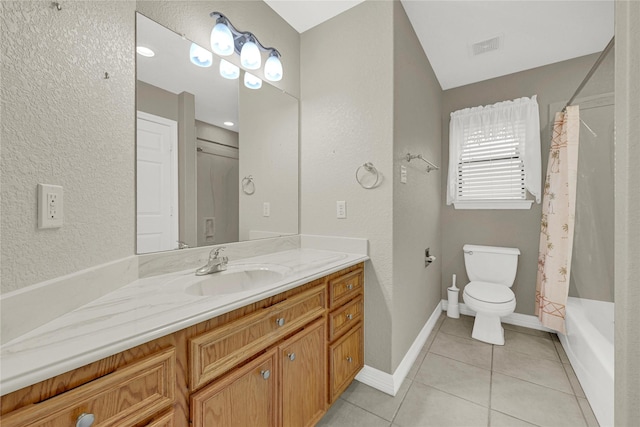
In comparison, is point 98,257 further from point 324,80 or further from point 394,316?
point 324,80

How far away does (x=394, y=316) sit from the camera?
167cm

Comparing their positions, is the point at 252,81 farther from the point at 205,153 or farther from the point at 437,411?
the point at 437,411

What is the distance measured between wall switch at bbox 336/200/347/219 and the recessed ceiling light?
126 cm

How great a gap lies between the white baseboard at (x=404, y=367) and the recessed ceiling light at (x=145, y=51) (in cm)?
209

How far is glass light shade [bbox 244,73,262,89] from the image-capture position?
65.0 inches

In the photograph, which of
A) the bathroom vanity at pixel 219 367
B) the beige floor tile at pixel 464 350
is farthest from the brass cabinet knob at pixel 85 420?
the beige floor tile at pixel 464 350

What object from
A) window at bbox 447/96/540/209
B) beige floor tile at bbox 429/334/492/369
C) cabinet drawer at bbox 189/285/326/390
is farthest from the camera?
window at bbox 447/96/540/209

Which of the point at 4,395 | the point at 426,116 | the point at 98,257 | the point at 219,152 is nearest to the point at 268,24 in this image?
the point at 219,152

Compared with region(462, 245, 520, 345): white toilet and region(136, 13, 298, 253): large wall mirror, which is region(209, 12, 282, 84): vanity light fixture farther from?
region(462, 245, 520, 345): white toilet

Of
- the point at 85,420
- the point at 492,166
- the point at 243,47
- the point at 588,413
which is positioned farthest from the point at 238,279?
the point at 492,166

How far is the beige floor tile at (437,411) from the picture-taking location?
140 centimetres

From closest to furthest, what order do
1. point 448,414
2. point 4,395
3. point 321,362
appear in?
1. point 4,395
2. point 321,362
3. point 448,414

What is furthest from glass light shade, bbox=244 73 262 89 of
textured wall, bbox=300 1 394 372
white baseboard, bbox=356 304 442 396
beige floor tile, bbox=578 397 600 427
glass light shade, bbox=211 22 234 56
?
beige floor tile, bbox=578 397 600 427

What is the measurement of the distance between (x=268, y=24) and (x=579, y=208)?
2.66m
